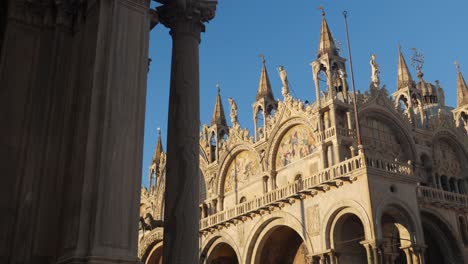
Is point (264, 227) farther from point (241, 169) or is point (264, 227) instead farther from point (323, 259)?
point (241, 169)

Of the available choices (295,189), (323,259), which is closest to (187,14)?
(323,259)

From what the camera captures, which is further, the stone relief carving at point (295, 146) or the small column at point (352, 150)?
the stone relief carving at point (295, 146)

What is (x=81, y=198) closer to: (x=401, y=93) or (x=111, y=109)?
(x=111, y=109)

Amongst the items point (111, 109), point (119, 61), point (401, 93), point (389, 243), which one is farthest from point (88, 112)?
point (401, 93)

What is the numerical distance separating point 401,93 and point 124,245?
3048cm

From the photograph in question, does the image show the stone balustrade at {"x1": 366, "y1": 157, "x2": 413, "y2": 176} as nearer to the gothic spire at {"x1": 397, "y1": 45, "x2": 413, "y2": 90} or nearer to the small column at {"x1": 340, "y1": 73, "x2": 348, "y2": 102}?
the small column at {"x1": 340, "y1": 73, "x2": 348, "y2": 102}

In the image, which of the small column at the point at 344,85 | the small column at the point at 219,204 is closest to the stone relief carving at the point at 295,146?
the small column at the point at 344,85

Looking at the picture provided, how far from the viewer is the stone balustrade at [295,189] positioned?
21359 mm

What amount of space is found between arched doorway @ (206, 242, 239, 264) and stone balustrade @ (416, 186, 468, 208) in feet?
37.5

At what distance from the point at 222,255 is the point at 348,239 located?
10.0 meters

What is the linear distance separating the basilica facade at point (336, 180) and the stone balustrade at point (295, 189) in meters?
0.05

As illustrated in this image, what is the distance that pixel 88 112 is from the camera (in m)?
6.43

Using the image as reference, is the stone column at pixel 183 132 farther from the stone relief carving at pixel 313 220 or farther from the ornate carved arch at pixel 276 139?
the ornate carved arch at pixel 276 139

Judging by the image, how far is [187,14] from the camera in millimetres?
8609
